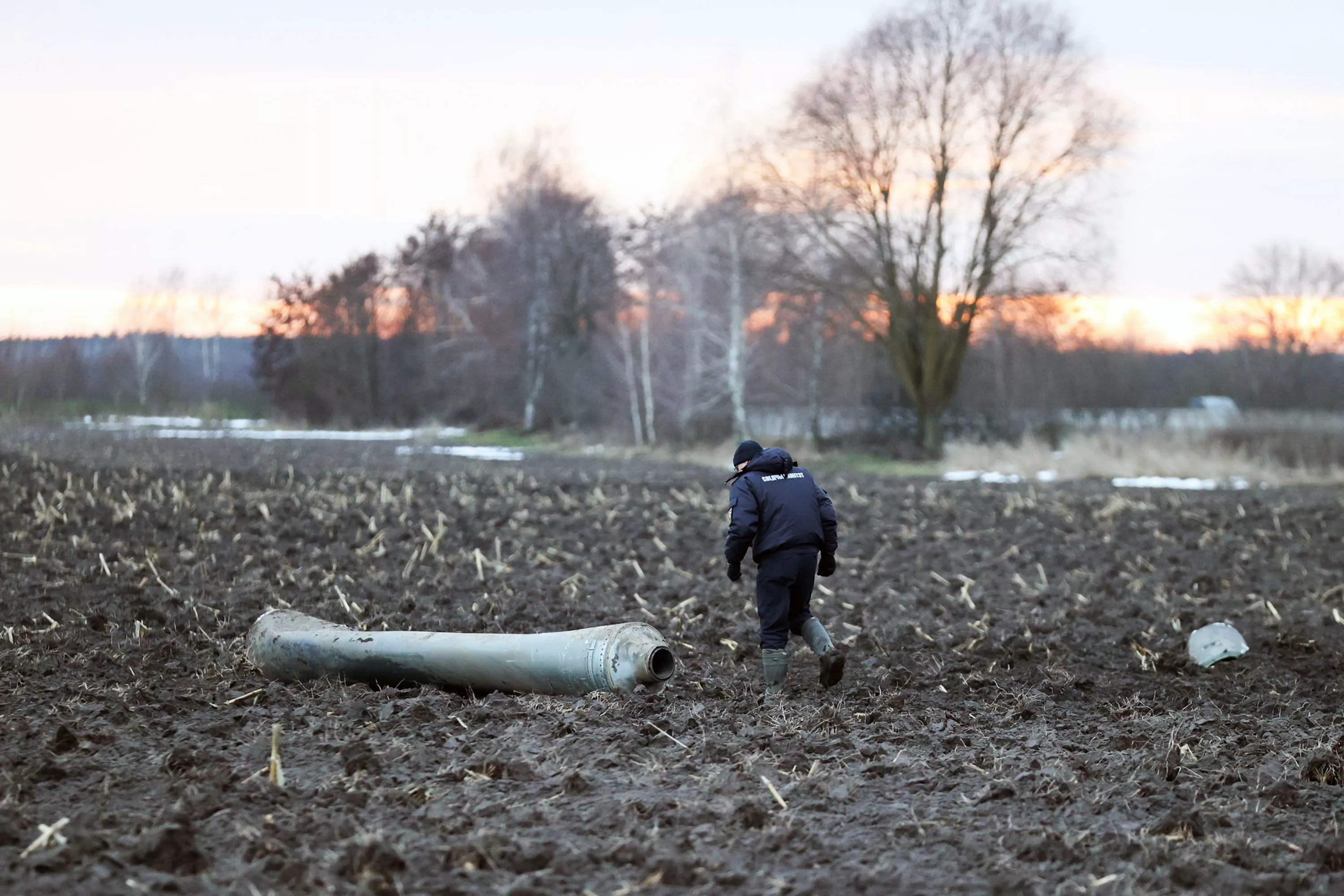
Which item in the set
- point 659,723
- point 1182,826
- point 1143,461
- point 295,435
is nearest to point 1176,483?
point 1143,461

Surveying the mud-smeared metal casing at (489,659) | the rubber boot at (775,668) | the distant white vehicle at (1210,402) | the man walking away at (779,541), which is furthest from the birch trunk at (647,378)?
the mud-smeared metal casing at (489,659)

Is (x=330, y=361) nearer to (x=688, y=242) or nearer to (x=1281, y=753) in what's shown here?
(x=688, y=242)

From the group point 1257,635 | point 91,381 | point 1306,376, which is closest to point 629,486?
point 1257,635

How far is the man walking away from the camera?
7859 millimetres

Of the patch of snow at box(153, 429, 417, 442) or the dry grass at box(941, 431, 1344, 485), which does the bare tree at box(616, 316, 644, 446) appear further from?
the dry grass at box(941, 431, 1344, 485)

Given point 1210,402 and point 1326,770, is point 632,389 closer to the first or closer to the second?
point 1210,402

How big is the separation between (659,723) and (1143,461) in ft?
71.7

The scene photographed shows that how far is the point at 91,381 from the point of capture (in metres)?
27.4

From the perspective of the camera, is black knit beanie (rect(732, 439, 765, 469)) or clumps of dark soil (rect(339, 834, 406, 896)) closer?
clumps of dark soil (rect(339, 834, 406, 896))

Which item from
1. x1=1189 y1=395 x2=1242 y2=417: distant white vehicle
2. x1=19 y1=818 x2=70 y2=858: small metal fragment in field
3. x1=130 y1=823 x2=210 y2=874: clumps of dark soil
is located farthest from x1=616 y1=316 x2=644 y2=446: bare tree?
x1=130 y1=823 x2=210 y2=874: clumps of dark soil

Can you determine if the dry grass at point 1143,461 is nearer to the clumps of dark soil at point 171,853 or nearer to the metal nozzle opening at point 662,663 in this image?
the metal nozzle opening at point 662,663

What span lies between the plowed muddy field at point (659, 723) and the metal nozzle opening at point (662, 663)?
0.56 feet

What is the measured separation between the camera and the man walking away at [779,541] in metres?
7.86

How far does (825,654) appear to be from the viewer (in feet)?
25.8
